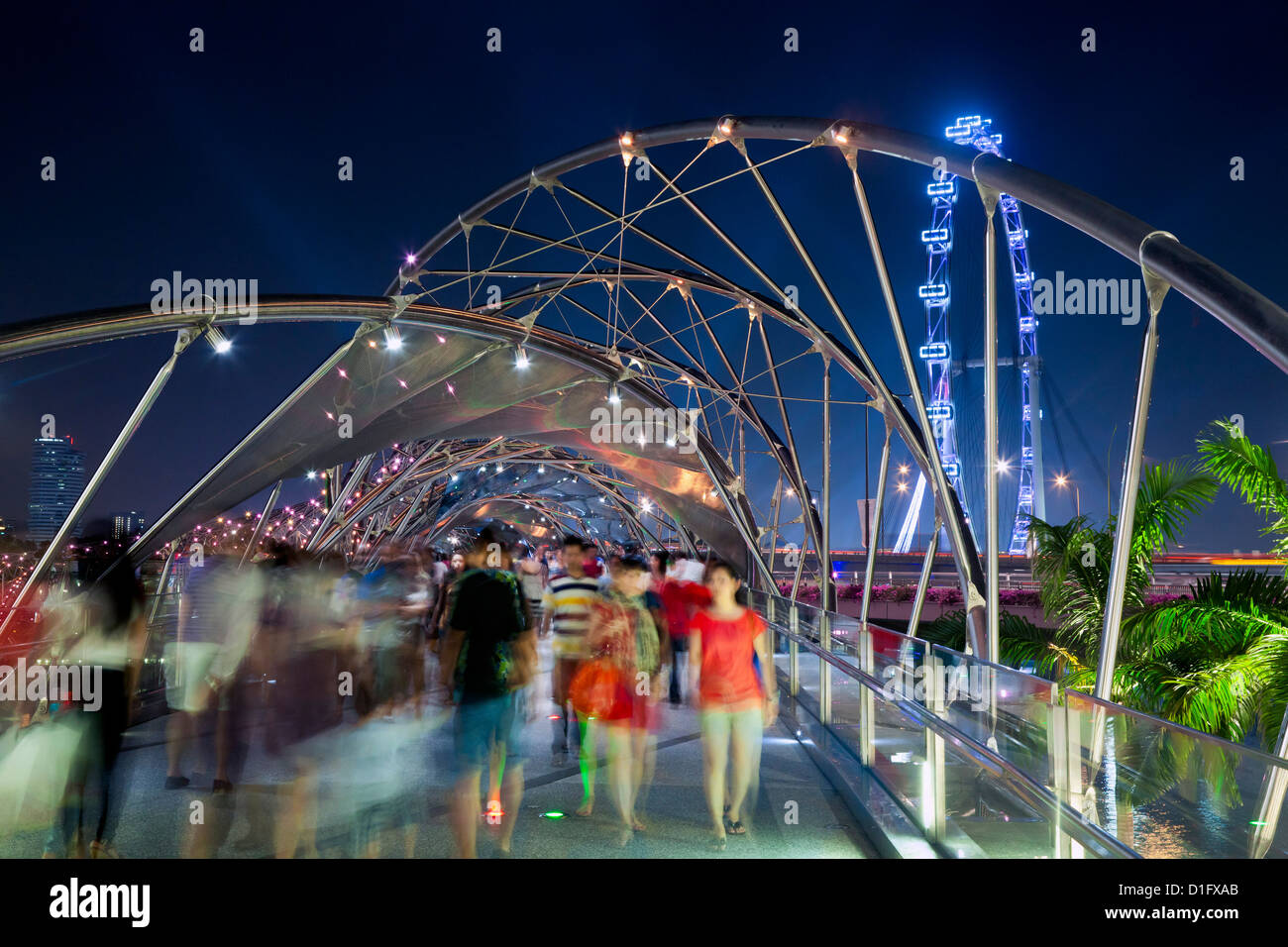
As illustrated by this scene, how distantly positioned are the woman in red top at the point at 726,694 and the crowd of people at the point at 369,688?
0.01 m

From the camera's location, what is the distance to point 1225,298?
15.0ft

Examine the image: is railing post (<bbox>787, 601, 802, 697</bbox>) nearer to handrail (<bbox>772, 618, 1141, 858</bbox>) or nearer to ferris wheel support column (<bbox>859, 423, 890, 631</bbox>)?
ferris wheel support column (<bbox>859, 423, 890, 631</bbox>)

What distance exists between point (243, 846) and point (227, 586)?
1.99 m

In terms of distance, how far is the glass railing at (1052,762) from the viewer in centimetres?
297

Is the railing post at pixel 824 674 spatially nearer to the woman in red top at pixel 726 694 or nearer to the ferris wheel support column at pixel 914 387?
the ferris wheel support column at pixel 914 387

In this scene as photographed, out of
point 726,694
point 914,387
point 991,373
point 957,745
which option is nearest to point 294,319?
point 914,387

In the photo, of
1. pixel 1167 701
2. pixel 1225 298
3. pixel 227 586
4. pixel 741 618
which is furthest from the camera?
pixel 1167 701

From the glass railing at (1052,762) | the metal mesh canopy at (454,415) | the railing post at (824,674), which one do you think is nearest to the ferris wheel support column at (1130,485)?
the glass railing at (1052,762)

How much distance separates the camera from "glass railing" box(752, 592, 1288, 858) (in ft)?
9.74

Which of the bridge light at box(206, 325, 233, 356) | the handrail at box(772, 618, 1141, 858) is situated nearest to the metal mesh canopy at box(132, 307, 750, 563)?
the bridge light at box(206, 325, 233, 356)

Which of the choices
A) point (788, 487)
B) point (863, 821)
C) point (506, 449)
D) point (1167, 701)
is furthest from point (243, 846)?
point (506, 449)

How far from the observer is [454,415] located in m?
24.4
